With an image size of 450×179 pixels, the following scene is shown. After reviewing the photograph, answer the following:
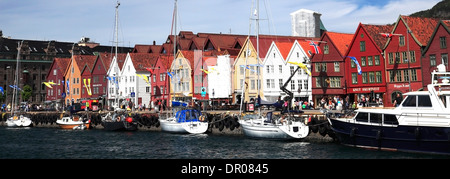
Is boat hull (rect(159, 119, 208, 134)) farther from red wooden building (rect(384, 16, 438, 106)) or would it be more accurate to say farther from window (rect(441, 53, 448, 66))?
window (rect(441, 53, 448, 66))

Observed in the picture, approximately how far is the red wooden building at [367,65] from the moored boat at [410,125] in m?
33.5

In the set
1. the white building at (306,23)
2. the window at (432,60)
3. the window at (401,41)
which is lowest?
the window at (432,60)

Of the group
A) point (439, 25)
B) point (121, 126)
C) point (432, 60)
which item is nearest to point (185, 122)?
point (121, 126)

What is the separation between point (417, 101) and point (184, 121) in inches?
1130

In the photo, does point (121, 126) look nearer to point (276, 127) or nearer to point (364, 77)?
point (276, 127)

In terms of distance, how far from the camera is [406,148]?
35.8 meters

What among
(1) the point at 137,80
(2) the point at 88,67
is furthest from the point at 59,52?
(1) the point at 137,80

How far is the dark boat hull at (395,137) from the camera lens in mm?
34062

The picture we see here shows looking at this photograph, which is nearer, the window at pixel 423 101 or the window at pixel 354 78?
the window at pixel 423 101

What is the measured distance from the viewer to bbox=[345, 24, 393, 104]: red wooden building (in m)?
71.7

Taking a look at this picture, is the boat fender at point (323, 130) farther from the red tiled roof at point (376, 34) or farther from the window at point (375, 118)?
the red tiled roof at point (376, 34)

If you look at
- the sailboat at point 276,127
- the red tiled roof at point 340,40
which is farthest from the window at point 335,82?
the sailboat at point 276,127

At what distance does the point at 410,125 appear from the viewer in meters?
35.3
